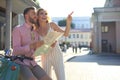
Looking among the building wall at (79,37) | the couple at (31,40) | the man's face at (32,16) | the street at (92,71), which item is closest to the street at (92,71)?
the street at (92,71)

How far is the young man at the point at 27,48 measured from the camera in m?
3.91

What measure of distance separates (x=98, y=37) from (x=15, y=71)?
Result: 1646 inches

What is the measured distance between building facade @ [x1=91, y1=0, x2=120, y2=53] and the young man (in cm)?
4052

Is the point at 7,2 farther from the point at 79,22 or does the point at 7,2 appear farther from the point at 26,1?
the point at 79,22

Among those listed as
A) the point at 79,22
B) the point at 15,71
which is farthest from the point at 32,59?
the point at 79,22

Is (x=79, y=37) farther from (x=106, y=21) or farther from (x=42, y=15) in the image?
(x=42, y=15)

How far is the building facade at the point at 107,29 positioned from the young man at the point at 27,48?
40523 mm

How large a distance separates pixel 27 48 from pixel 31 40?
0.69 feet

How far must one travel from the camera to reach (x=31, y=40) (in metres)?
4.18

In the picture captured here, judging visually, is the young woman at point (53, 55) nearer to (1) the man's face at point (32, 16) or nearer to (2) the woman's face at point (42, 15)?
(2) the woman's face at point (42, 15)

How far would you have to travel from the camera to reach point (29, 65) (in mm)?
4008

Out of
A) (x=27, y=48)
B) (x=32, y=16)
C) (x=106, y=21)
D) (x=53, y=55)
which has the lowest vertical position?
(x=53, y=55)

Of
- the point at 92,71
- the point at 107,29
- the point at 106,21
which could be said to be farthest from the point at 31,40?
the point at 107,29

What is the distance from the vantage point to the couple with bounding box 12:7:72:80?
399cm
